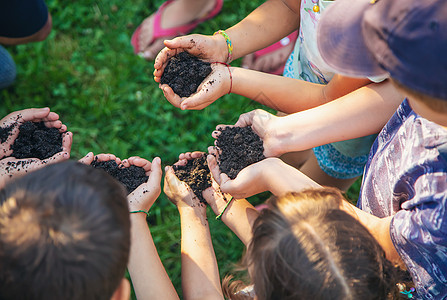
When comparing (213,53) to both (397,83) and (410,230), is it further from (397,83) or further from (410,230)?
Result: (410,230)

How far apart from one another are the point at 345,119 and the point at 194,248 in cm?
142

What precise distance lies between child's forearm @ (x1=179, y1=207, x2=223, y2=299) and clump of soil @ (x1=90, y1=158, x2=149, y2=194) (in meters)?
0.42

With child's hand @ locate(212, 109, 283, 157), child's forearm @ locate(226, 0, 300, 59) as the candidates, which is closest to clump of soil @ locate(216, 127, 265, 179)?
child's hand @ locate(212, 109, 283, 157)

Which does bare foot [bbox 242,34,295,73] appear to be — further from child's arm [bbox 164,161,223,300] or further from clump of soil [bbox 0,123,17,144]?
clump of soil [bbox 0,123,17,144]

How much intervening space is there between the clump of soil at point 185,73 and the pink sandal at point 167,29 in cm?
143

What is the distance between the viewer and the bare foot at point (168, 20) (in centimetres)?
411

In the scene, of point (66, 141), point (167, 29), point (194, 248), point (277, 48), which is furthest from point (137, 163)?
point (277, 48)

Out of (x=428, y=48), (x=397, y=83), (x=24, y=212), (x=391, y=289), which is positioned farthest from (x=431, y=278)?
(x=24, y=212)

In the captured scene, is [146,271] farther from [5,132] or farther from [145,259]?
[5,132]

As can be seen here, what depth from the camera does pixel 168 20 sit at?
13.6ft

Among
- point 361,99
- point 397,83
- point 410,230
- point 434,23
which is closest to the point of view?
point 434,23

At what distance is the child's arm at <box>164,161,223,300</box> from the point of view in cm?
239

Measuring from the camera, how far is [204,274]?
2.45 m

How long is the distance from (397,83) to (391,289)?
41.0 inches
